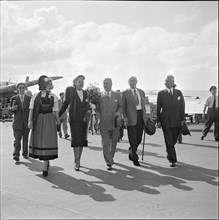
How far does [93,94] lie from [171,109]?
303 millimetres

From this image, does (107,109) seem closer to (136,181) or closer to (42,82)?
(42,82)

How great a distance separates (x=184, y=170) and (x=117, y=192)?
3.14 feet

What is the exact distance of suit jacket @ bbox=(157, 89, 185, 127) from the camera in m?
0.97

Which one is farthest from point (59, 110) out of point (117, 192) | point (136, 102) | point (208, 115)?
point (117, 192)

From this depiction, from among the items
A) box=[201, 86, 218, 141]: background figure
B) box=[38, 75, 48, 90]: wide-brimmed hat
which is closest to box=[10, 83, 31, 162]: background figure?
box=[38, 75, 48, 90]: wide-brimmed hat

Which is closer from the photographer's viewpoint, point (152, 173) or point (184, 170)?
point (152, 173)

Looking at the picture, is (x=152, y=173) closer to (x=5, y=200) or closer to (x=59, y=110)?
(x=5, y=200)

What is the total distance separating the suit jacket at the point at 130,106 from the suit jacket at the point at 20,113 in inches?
12.3

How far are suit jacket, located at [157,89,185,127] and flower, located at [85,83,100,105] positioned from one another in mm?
235

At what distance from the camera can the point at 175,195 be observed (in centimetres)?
260

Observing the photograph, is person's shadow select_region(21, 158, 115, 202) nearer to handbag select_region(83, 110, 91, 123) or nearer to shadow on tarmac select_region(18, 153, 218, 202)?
shadow on tarmac select_region(18, 153, 218, 202)

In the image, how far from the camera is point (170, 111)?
98 centimetres

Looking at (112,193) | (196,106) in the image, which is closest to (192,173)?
(112,193)

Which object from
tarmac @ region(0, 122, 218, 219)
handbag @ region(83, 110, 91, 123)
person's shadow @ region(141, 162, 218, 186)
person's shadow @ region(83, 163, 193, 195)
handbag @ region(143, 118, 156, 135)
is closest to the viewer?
handbag @ region(83, 110, 91, 123)
